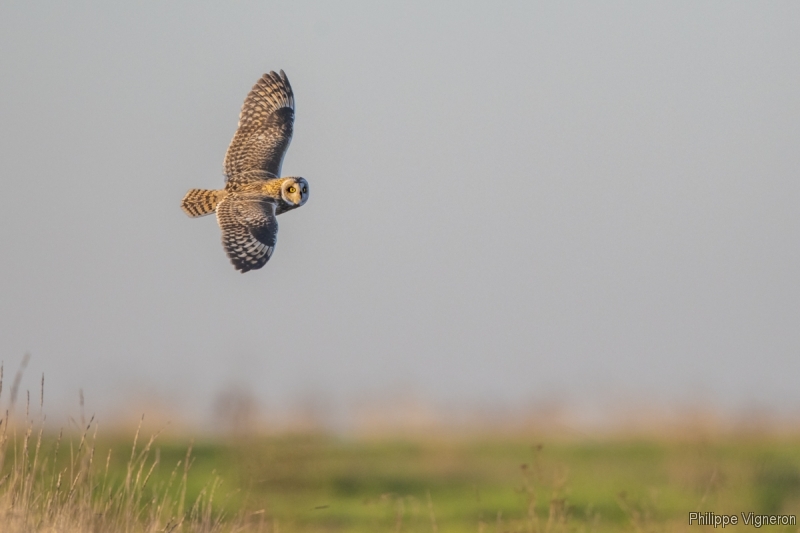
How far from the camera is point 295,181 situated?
303 inches

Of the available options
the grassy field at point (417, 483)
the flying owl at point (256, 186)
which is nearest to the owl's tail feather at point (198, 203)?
the flying owl at point (256, 186)

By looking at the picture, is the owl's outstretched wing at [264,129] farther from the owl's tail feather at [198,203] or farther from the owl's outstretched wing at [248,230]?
the owl's outstretched wing at [248,230]

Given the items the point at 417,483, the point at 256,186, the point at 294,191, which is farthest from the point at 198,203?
the point at 417,483

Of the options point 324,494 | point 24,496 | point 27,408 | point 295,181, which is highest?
point 295,181

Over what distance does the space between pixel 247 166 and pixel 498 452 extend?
12.6 meters

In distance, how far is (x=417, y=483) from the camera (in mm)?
17156

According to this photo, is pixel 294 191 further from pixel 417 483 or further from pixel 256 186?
pixel 417 483

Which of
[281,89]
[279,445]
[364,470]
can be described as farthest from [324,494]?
[281,89]

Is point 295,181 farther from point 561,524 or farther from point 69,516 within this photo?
point 69,516

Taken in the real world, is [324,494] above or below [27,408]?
below

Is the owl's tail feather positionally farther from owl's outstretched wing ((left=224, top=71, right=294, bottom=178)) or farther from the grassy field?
the grassy field

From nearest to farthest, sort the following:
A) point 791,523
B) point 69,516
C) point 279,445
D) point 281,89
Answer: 1. point 69,516
2. point 281,89
3. point 791,523
4. point 279,445

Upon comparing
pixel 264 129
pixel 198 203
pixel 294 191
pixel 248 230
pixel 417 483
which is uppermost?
pixel 264 129

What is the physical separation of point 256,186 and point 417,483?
10.2 m
